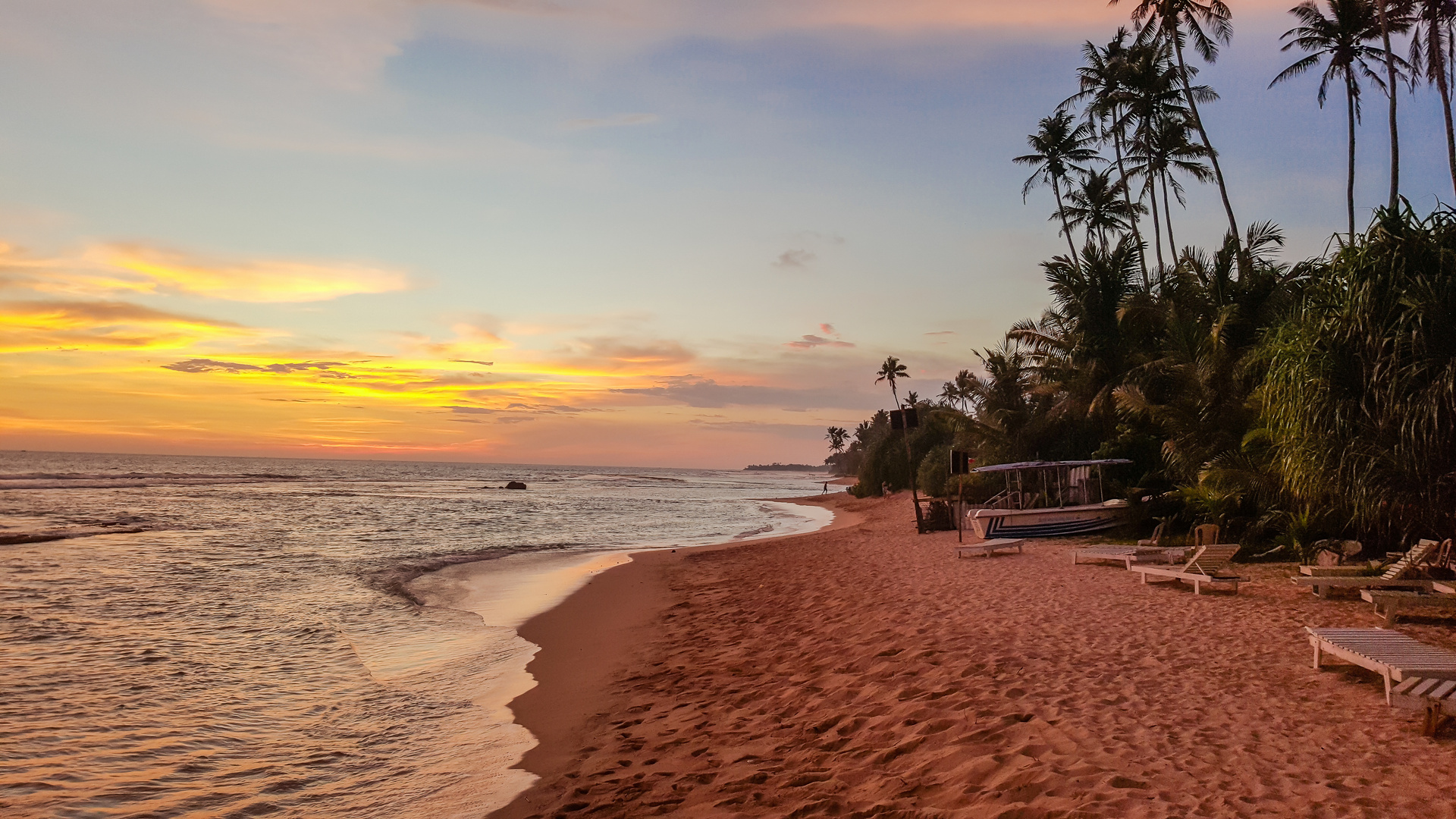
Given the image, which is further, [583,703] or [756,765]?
[583,703]

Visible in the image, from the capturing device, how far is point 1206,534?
14.9 metres

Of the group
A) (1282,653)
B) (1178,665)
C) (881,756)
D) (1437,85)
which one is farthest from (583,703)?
(1437,85)

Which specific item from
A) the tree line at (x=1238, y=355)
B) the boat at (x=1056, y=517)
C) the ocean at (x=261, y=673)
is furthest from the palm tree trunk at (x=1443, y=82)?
the ocean at (x=261, y=673)

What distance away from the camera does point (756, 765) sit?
5.48 m

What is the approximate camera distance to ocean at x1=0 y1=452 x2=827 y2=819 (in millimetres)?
5711

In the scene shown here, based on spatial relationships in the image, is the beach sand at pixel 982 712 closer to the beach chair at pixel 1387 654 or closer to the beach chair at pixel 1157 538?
the beach chair at pixel 1387 654

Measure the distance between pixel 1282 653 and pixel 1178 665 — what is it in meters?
1.23

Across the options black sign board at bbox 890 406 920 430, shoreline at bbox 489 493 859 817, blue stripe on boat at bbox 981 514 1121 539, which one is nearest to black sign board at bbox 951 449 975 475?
blue stripe on boat at bbox 981 514 1121 539

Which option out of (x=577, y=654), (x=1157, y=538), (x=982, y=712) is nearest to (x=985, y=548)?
(x=1157, y=538)

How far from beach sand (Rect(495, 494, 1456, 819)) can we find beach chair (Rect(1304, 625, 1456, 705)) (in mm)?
256

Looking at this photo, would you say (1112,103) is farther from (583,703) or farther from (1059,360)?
(583,703)

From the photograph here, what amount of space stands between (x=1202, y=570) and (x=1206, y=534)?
4.21m

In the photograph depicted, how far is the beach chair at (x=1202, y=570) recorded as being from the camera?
34.8ft

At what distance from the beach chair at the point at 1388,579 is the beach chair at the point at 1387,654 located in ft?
11.2
